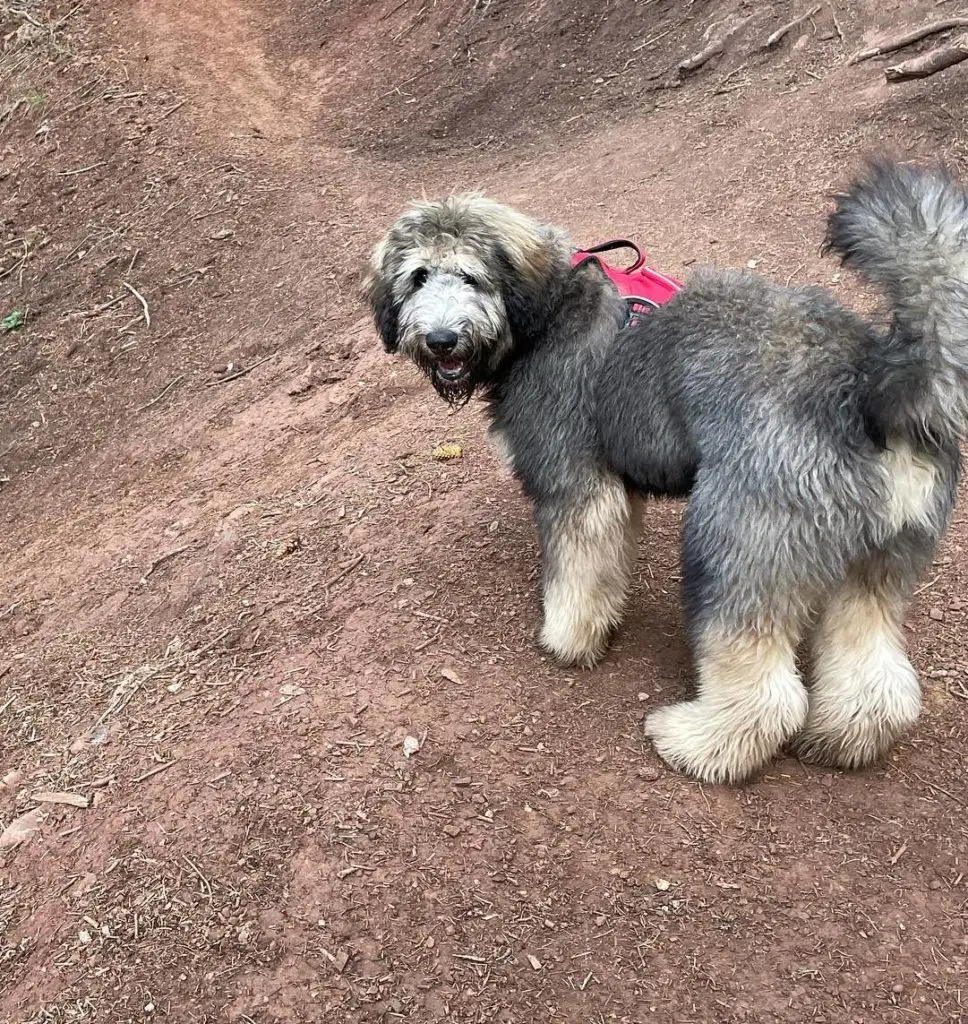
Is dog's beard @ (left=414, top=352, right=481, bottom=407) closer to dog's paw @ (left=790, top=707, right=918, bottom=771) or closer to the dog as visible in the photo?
the dog

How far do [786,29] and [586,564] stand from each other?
8112 millimetres

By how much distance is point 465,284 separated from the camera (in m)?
3.73

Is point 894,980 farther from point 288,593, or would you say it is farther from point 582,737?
point 288,593

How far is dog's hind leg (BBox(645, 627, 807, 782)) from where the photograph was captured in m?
3.25

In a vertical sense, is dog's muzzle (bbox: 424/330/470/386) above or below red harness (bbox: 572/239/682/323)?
above

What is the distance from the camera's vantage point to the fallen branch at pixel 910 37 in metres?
7.64

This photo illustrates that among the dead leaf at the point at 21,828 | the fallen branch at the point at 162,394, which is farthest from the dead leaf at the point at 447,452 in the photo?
the fallen branch at the point at 162,394

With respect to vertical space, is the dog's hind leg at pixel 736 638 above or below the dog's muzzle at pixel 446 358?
below

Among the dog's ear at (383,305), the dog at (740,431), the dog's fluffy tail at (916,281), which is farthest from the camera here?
the dog's ear at (383,305)

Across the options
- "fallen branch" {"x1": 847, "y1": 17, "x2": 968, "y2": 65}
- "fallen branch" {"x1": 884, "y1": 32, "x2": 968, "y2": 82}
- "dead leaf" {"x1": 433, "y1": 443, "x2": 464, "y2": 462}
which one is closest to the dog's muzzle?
"dead leaf" {"x1": 433, "y1": 443, "x2": 464, "y2": 462}

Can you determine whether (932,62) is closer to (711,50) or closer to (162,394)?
(711,50)

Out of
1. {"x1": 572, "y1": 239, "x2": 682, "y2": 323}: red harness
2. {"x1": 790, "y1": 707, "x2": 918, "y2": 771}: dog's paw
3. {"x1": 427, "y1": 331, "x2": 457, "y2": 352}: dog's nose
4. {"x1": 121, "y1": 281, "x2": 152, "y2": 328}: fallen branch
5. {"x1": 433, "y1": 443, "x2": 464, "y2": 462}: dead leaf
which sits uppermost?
{"x1": 427, "y1": 331, "x2": 457, "y2": 352}: dog's nose

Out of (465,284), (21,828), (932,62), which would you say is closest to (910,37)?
(932,62)

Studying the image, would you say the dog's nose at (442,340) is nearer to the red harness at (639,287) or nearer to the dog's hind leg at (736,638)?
the red harness at (639,287)
